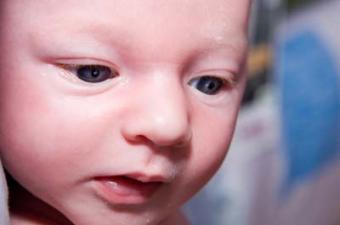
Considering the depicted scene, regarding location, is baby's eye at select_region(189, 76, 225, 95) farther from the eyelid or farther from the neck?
the neck

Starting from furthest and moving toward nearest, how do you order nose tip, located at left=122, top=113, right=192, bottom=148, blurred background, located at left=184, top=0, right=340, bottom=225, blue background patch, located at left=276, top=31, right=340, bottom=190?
blue background patch, located at left=276, top=31, right=340, bottom=190
blurred background, located at left=184, top=0, right=340, bottom=225
nose tip, located at left=122, top=113, right=192, bottom=148

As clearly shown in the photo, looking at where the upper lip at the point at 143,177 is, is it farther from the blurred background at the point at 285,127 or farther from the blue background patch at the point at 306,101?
the blue background patch at the point at 306,101

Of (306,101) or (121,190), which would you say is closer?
(121,190)

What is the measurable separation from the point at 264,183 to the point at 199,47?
2.98 feet

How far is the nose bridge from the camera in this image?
434mm

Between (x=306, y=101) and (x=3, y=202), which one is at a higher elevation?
(x=306, y=101)

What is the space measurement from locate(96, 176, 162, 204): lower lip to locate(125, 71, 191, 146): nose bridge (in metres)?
0.03

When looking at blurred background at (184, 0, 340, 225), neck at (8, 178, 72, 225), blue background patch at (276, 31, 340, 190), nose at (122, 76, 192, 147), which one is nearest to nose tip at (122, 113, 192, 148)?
nose at (122, 76, 192, 147)

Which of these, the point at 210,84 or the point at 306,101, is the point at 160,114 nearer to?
the point at 210,84

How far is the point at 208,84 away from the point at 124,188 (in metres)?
0.09

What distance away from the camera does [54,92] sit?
A: 446 mm

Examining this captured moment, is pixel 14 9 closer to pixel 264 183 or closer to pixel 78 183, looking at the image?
pixel 78 183

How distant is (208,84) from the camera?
19.1 inches

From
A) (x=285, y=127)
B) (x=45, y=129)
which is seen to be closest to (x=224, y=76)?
(x=45, y=129)
